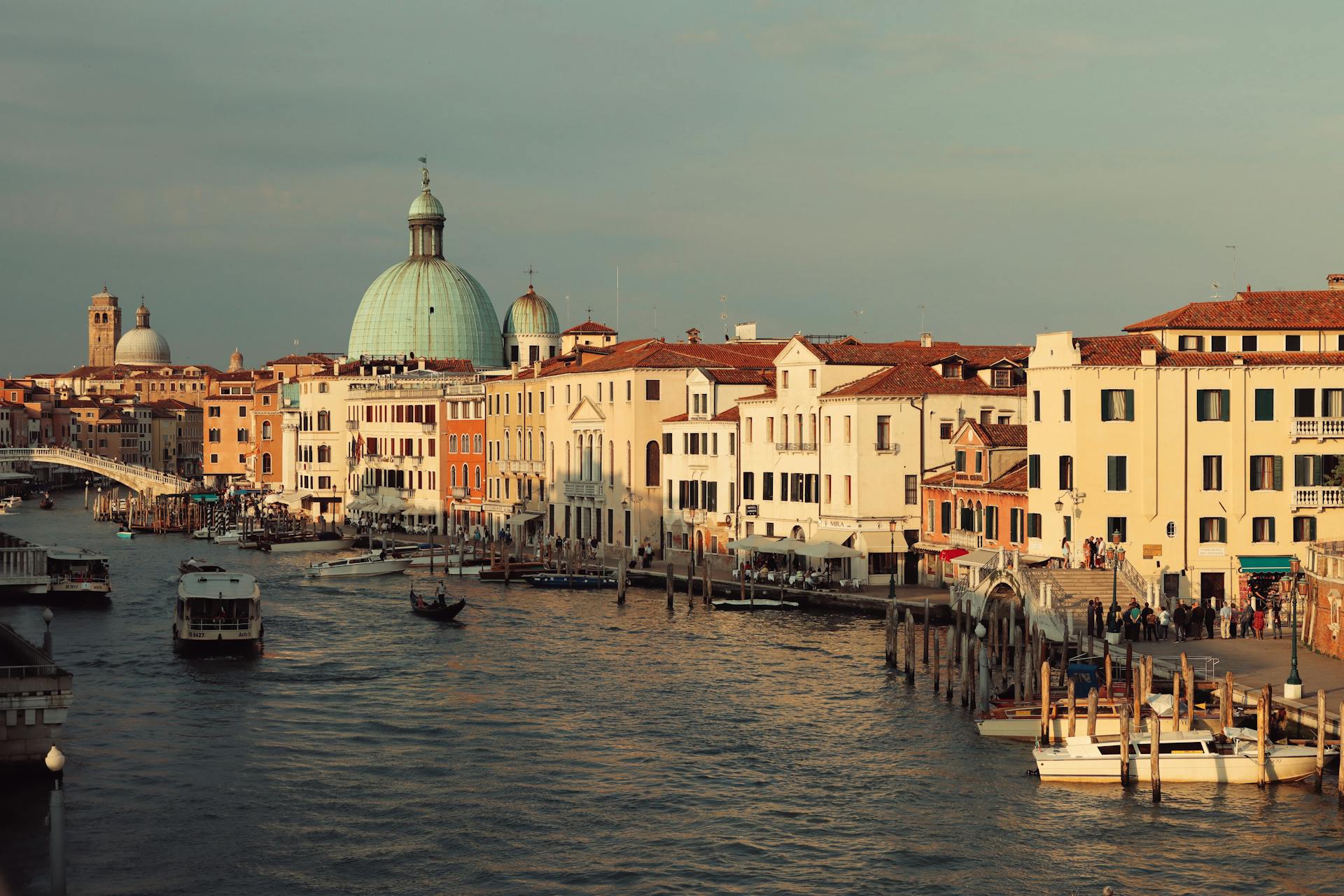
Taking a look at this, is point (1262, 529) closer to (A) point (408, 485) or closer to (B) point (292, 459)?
(A) point (408, 485)

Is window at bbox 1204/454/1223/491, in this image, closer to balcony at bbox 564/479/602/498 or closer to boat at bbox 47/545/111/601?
balcony at bbox 564/479/602/498

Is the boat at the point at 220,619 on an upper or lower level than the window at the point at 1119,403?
lower

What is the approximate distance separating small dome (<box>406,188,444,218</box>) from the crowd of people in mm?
79324

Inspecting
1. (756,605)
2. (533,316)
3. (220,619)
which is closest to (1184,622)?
(756,605)

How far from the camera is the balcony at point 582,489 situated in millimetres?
65875

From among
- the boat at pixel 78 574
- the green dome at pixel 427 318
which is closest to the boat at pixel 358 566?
the boat at pixel 78 574

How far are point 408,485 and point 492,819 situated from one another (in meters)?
60.7

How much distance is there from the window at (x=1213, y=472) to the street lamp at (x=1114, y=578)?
98.0 inches

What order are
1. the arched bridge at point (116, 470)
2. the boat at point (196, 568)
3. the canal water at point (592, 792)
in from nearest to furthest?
1. the canal water at point (592, 792)
2. the boat at point (196, 568)
3. the arched bridge at point (116, 470)

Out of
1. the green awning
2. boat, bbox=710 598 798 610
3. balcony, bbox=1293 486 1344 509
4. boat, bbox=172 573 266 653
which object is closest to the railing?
balcony, bbox=1293 486 1344 509

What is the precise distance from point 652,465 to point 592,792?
3677 centimetres

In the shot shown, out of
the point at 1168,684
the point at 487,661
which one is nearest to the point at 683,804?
the point at 1168,684

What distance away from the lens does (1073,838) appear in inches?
962

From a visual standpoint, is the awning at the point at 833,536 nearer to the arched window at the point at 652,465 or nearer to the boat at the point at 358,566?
the arched window at the point at 652,465
